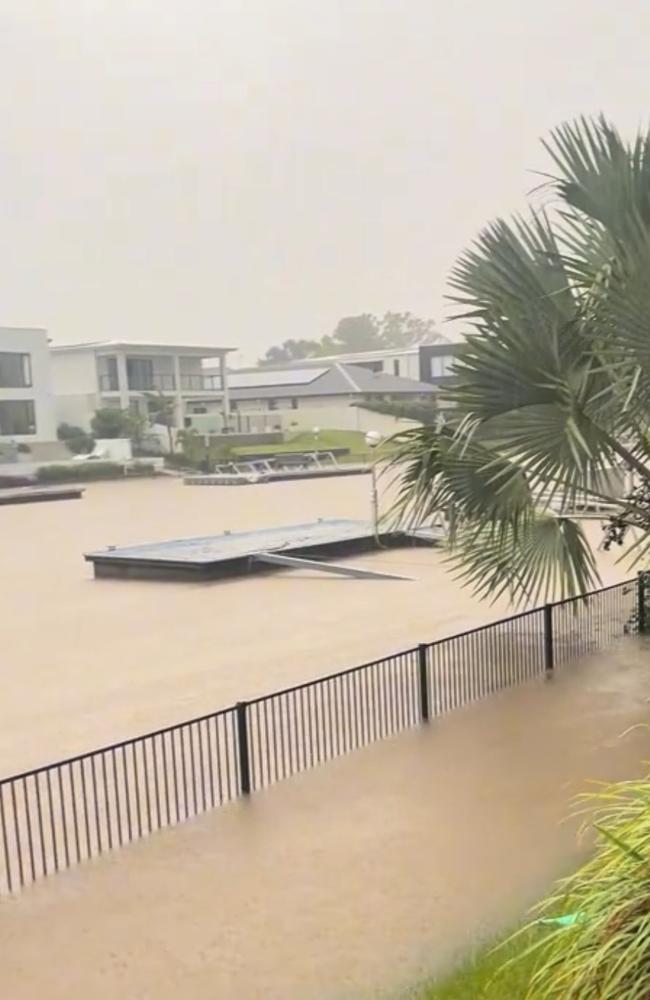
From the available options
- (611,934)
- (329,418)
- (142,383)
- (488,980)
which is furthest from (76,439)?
(611,934)

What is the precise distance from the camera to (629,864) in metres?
2.45

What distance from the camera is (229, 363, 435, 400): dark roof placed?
49.5 metres

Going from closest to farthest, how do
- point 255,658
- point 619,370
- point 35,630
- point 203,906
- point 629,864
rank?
point 629,864 < point 203,906 < point 619,370 < point 255,658 < point 35,630

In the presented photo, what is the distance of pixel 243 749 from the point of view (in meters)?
5.63

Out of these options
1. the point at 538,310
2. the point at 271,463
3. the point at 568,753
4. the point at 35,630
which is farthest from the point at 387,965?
the point at 271,463

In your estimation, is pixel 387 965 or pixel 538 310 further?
pixel 538 310

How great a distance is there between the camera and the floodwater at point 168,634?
8.23 m

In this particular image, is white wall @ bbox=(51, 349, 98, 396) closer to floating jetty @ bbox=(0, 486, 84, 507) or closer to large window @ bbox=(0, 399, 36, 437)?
large window @ bbox=(0, 399, 36, 437)

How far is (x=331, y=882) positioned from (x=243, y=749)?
1.20m

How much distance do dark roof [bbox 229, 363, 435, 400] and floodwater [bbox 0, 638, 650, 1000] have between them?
40.3 metres

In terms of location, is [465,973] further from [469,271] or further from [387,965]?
[469,271]

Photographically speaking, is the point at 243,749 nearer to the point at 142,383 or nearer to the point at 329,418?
the point at 142,383

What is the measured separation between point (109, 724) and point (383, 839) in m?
3.39

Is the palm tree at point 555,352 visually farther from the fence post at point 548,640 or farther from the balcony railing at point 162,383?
the balcony railing at point 162,383
